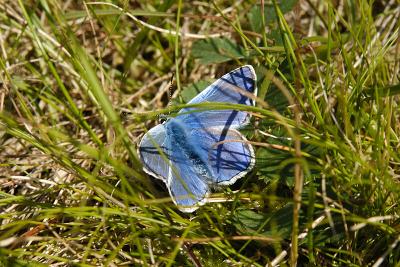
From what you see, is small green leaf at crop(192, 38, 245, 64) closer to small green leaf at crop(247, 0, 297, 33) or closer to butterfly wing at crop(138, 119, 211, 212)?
small green leaf at crop(247, 0, 297, 33)

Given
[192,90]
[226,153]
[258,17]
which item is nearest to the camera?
[226,153]

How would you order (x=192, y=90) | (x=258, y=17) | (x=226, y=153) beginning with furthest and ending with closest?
(x=258, y=17), (x=192, y=90), (x=226, y=153)

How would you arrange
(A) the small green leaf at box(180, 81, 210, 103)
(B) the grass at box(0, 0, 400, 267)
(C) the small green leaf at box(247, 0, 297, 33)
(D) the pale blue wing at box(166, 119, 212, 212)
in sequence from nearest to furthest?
(B) the grass at box(0, 0, 400, 267)
(D) the pale blue wing at box(166, 119, 212, 212)
(A) the small green leaf at box(180, 81, 210, 103)
(C) the small green leaf at box(247, 0, 297, 33)

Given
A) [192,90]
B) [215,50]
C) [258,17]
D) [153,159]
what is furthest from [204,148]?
[258,17]

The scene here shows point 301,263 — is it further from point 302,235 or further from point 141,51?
point 141,51

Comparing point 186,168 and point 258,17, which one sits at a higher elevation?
point 258,17

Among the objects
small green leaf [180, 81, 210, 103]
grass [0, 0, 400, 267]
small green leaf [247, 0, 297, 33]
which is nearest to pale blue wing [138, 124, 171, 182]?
grass [0, 0, 400, 267]

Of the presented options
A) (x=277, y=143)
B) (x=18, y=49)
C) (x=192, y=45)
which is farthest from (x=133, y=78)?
(x=277, y=143)

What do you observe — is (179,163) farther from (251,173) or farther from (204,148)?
(251,173)

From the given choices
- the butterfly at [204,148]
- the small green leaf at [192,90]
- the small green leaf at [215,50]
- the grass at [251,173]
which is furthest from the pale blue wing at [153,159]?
the small green leaf at [215,50]
